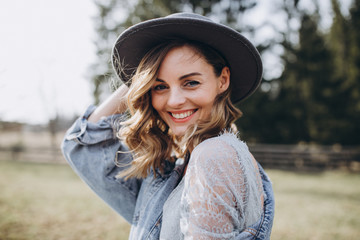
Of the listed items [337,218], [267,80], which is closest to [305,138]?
[267,80]

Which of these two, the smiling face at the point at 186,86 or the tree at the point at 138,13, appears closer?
the smiling face at the point at 186,86

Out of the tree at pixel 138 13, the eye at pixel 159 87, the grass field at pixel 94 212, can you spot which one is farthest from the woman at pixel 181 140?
the tree at pixel 138 13

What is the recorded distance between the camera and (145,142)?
178cm

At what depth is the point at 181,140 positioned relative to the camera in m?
1.61

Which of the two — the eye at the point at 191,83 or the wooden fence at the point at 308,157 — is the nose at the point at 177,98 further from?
the wooden fence at the point at 308,157

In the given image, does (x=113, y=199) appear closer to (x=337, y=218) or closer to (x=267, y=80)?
(x=337, y=218)

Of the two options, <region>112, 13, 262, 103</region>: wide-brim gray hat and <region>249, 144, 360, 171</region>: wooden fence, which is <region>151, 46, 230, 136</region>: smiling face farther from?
<region>249, 144, 360, 171</region>: wooden fence

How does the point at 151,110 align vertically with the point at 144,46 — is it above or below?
below

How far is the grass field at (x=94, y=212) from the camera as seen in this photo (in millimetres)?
4992

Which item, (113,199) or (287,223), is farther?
(287,223)

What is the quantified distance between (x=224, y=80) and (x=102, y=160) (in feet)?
3.06

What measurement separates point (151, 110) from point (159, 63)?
0.36 metres

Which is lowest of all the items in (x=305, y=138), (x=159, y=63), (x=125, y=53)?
(x=159, y=63)

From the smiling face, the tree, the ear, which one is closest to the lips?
the smiling face
